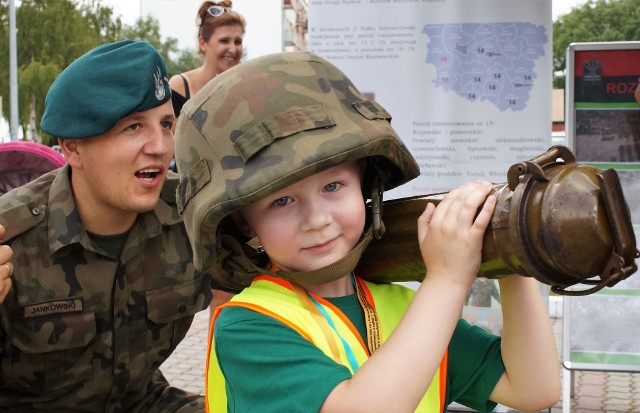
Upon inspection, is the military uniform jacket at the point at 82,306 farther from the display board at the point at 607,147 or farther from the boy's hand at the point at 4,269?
the display board at the point at 607,147

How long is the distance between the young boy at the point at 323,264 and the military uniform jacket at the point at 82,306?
3.10 ft

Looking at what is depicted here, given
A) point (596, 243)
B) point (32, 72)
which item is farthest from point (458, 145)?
point (32, 72)

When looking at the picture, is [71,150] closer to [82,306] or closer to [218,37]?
[82,306]

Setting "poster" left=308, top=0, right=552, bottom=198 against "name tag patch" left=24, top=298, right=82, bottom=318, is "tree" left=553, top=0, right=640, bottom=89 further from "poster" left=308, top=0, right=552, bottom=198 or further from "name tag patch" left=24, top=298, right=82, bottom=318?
"name tag patch" left=24, top=298, right=82, bottom=318

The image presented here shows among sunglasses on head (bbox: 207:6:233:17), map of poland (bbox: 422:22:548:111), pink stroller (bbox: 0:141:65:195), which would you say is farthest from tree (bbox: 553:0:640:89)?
pink stroller (bbox: 0:141:65:195)

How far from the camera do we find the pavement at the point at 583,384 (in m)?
4.95

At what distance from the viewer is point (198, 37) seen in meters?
5.48

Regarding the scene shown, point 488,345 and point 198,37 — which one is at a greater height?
point 198,37

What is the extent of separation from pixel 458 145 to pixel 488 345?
1.98 meters

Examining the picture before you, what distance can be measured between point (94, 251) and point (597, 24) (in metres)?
52.9

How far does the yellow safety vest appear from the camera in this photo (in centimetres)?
163

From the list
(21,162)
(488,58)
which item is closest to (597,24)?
(488,58)

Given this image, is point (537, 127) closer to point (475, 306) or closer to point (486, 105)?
point (486, 105)

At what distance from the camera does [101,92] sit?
257 centimetres
